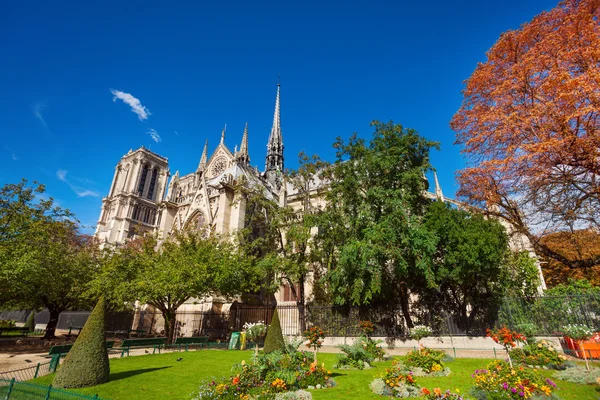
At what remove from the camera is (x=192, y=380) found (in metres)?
8.95

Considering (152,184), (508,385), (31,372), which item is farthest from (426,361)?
(152,184)

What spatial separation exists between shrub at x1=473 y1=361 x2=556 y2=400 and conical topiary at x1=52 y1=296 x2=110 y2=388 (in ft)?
31.4

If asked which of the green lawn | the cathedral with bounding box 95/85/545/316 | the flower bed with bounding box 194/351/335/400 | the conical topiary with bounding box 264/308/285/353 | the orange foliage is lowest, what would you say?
the green lawn

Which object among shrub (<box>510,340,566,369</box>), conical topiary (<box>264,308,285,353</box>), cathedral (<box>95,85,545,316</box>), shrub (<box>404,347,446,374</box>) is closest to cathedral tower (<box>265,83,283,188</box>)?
cathedral (<box>95,85,545,316</box>)

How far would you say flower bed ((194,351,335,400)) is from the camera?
22.4ft

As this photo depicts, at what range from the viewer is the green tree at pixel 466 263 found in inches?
562

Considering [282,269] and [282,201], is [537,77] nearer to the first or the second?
[282,269]

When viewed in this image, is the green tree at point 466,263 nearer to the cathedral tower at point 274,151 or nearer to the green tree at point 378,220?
the green tree at point 378,220

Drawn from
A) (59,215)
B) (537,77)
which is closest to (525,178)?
(537,77)

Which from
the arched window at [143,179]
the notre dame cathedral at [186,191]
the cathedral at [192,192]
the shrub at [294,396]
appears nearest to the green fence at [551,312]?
the shrub at [294,396]

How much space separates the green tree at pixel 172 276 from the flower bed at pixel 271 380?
9.74 meters

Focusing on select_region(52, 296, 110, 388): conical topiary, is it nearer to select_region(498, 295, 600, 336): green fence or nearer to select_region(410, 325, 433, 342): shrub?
select_region(410, 325, 433, 342): shrub

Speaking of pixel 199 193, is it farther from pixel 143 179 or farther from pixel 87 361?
pixel 143 179

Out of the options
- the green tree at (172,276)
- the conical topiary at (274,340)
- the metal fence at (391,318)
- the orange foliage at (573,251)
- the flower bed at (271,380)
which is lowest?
the flower bed at (271,380)
